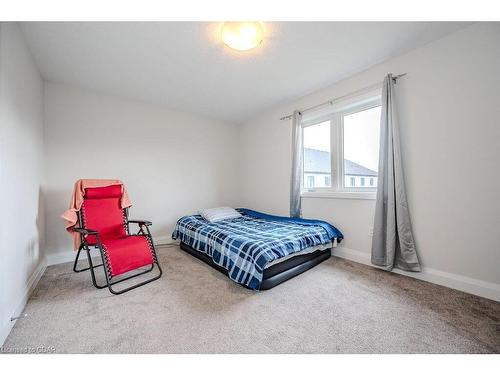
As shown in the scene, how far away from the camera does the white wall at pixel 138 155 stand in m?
2.58

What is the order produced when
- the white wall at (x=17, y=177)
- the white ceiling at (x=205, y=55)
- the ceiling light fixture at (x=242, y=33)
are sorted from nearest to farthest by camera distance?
the white wall at (x=17, y=177) < the ceiling light fixture at (x=242, y=33) < the white ceiling at (x=205, y=55)

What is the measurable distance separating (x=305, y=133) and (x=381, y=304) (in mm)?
2466

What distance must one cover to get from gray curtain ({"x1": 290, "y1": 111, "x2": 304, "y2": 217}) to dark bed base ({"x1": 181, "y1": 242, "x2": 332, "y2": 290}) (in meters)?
0.80

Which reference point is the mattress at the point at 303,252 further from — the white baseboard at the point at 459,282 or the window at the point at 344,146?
the window at the point at 344,146

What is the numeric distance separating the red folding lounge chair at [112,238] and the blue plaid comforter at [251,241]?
2.00ft

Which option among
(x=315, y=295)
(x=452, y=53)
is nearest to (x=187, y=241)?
(x=315, y=295)

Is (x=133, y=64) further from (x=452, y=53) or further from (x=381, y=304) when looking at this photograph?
(x=381, y=304)

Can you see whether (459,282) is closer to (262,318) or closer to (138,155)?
(262,318)

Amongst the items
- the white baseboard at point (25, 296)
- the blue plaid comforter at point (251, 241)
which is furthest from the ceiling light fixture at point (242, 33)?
the white baseboard at point (25, 296)

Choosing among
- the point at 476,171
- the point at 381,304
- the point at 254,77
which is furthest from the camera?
the point at 254,77

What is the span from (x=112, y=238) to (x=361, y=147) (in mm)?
3280

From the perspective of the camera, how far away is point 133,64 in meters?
2.23

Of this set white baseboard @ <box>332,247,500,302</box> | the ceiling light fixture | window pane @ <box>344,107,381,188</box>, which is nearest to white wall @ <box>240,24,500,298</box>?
white baseboard @ <box>332,247,500,302</box>

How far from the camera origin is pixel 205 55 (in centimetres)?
210
